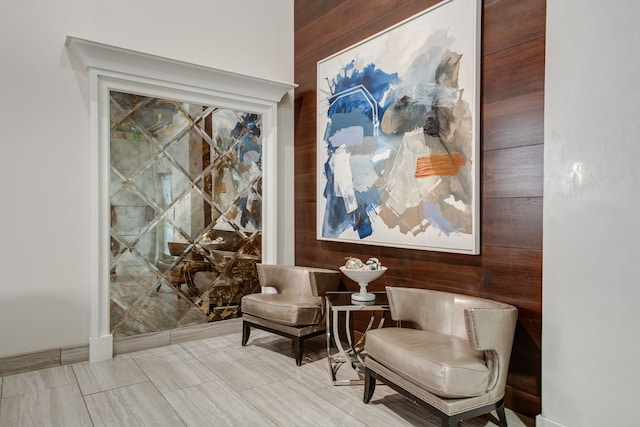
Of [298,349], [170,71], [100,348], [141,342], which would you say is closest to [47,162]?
[170,71]

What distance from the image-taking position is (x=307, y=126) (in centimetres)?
398

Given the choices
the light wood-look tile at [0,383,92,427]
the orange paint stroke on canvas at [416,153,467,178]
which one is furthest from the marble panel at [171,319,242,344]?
the orange paint stroke on canvas at [416,153,467,178]

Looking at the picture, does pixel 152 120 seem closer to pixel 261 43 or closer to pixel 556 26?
pixel 261 43

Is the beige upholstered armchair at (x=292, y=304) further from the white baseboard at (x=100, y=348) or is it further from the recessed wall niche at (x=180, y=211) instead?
the white baseboard at (x=100, y=348)

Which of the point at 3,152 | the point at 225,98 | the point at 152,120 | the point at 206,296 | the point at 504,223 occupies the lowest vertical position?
the point at 206,296

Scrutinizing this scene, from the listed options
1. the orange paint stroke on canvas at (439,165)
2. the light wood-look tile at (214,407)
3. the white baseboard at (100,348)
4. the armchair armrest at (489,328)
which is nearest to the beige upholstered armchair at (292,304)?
the light wood-look tile at (214,407)

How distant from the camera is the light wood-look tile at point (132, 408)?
2.19 m

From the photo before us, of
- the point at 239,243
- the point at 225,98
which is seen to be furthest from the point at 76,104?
the point at 239,243

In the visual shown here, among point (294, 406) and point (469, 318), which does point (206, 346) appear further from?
point (469, 318)

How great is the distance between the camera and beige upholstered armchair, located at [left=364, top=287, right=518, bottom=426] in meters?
1.89

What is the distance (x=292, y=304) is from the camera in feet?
10.0

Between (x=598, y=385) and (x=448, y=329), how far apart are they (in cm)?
76

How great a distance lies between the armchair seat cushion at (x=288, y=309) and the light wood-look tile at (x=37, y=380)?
128cm

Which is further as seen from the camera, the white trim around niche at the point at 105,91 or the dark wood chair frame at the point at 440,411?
the white trim around niche at the point at 105,91
